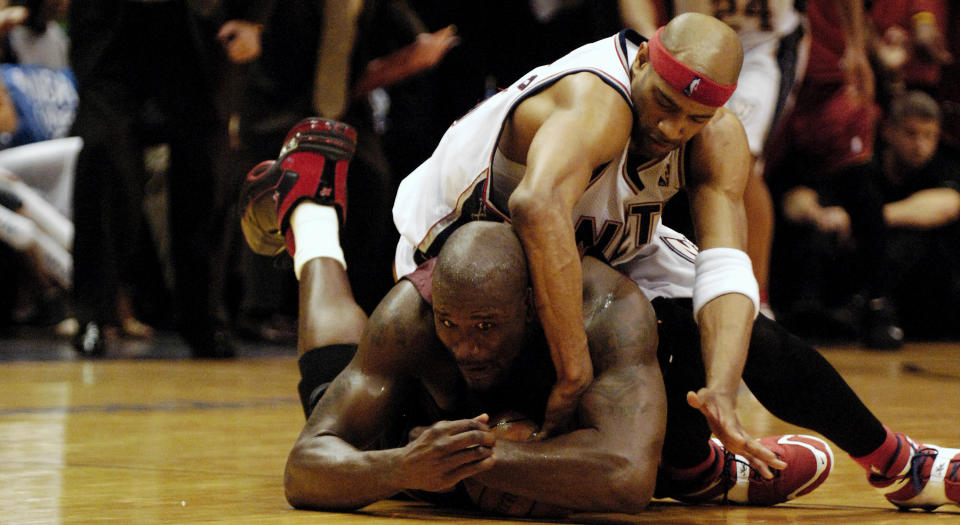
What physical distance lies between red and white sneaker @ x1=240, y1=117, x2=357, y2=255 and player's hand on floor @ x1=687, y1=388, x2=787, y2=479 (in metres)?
1.52

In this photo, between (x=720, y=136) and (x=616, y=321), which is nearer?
(x=616, y=321)

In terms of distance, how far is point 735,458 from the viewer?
8.84ft

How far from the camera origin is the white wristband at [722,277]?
252cm

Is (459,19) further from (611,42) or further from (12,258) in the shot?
(611,42)

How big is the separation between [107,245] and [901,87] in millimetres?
4735

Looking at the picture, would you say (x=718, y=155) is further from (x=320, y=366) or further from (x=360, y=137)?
(x=360, y=137)

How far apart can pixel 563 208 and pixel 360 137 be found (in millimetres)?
3404

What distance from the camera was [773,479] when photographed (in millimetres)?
2600

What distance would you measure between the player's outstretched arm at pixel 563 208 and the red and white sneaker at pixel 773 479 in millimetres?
511

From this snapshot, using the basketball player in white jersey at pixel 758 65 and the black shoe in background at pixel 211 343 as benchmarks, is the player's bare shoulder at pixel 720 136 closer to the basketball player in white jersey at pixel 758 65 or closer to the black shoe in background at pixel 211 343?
the basketball player in white jersey at pixel 758 65

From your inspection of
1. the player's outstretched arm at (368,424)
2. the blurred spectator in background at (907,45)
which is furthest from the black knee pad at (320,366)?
the blurred spectator in background at (907,45)

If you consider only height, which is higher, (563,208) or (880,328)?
(563,208)

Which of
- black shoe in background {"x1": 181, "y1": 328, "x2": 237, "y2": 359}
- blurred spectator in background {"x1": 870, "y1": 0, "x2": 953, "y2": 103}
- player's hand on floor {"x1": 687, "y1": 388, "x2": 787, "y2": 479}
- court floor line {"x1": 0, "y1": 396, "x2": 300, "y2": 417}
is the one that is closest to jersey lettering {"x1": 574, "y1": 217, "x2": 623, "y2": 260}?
player's hand on floor {"x1": 687, "y1": 388, "x2": 787, "y2": 479}

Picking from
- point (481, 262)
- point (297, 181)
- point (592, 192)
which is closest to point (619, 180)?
point (592, 192)
